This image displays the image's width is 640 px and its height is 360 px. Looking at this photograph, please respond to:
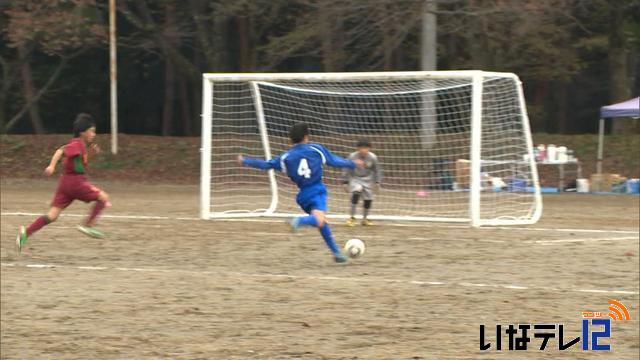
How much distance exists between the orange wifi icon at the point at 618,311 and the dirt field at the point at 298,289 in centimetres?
7

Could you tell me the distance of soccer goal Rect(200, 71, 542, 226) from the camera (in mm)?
16125

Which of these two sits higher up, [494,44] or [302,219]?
[494,44]

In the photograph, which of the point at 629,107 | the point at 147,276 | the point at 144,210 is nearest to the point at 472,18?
the point at 629,107

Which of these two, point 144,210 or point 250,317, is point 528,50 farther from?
point 250,317

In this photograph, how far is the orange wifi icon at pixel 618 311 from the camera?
7711 millimetres

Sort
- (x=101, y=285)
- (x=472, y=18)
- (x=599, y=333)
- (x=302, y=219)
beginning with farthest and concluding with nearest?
(x=472, y=18) → (x=302, y=219) → (x=101, y=285) → (x=599, y=333)

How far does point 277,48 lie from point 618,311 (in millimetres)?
19863

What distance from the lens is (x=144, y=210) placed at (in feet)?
58.3

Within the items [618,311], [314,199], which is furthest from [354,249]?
[618,311]

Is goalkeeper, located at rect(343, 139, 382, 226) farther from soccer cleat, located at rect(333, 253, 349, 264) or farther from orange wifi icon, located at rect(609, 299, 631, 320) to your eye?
orange wifi icon, located at rect(609, 299, 631, 320)

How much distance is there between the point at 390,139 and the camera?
19250 millimetres

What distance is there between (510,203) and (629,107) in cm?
692

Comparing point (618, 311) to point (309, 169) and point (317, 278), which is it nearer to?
point (317, 278)

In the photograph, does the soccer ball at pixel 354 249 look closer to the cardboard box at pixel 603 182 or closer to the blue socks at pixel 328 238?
the blue socks at pixel 328 238
